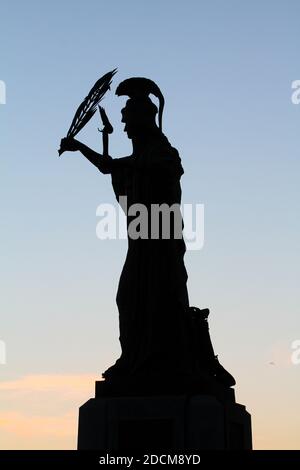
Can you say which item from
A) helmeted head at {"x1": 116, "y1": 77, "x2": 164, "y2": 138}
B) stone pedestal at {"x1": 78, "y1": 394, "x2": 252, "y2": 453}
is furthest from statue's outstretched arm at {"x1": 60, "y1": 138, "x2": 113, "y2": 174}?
stone pedestal at {"x1": 78, "y1": 394, "x2": 252, "y2": 453}

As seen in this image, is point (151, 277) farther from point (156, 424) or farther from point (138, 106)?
point (138, 106)

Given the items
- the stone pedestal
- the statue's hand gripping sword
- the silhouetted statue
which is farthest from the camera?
the statue's hand gripping sword

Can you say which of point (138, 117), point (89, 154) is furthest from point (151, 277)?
point (138, 117)

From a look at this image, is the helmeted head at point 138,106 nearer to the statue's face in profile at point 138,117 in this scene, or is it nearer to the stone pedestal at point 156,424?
the statue's face in profile at point 138,117

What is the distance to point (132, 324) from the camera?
14125 millimetres

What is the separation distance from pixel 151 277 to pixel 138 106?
3052mm

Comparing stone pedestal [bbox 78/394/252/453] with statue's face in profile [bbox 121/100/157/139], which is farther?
statue's face in profile [bbox 121/100/157/139]

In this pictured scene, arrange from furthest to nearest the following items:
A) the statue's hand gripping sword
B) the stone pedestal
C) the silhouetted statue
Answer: the statue's hand gripping sword, the silhouetted statue, the stone pedestal

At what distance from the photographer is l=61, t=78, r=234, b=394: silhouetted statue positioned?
13.7 meters

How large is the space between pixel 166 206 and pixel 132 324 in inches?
81.9

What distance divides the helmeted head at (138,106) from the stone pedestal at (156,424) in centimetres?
478

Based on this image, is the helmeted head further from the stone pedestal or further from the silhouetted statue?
the stone pedestal

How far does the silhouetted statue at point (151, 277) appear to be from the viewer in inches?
540
